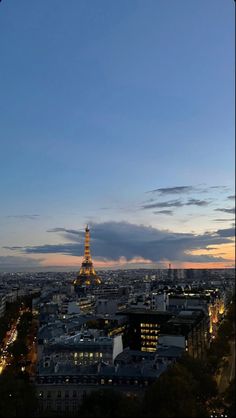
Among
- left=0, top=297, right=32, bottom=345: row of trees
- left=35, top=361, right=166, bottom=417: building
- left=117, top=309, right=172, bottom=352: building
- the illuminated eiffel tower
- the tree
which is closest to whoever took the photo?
the tree

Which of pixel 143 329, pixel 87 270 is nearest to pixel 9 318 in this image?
pixel 143 329

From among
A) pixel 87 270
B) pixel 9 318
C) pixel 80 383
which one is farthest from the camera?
pixel 87 270

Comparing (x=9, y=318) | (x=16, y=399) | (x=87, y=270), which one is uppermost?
(x=87, y=270)

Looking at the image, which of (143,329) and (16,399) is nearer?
(16,399)

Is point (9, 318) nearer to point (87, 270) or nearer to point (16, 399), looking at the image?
point (16, 399)

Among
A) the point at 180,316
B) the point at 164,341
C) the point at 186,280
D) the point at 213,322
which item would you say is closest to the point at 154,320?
the point at 180,316

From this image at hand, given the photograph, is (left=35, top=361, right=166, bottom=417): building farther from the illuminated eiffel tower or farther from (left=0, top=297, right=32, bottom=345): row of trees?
the illuminated eiffel tower

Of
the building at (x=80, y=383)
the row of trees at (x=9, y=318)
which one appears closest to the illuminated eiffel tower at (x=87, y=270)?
the row of trees at (x=9, y=318)

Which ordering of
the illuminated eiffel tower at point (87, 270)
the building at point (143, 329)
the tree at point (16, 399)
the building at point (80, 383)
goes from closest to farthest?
1. the tree at point (16, 399)
2. the building at point (80, 383)
3. the building at point (143, 329)
4. the illuminated eiffel tower at point (87, 270)

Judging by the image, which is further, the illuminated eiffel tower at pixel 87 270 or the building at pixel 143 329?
the illuminated eiffel tower at pixel 87 270

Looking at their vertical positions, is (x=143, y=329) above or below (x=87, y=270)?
below

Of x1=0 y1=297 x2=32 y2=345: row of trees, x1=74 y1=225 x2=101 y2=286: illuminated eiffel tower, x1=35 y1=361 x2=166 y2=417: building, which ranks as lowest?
x1=35 y1=361 x2=166 y2=417: building

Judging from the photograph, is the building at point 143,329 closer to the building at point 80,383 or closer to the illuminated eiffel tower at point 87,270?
the building at point 80,383

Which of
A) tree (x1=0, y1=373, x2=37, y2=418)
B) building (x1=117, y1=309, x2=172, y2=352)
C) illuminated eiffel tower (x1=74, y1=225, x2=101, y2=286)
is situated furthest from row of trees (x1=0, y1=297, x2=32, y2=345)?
illuminated eiffel tower (x1=74, y1=225, x2=101, y2=286)
